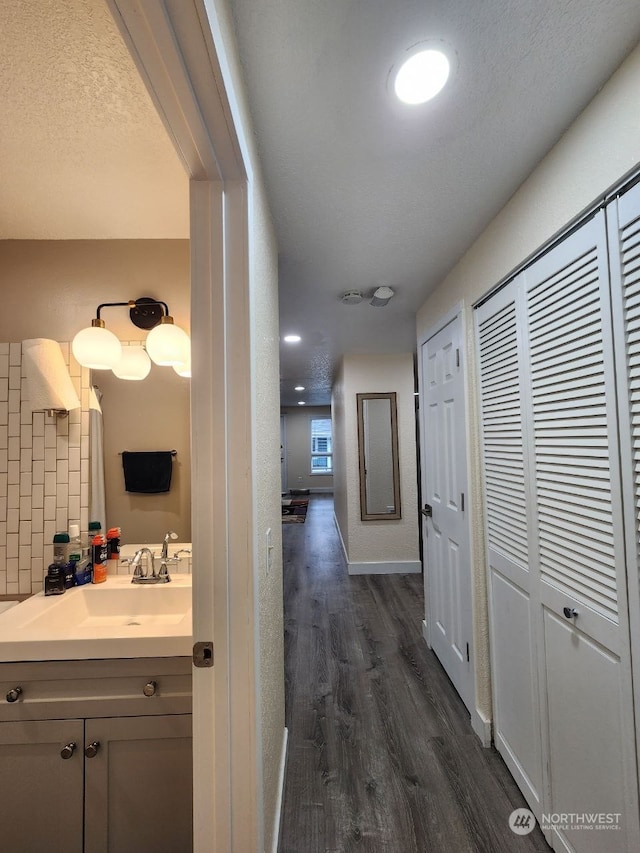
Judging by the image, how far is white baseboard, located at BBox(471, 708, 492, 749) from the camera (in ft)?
5.51

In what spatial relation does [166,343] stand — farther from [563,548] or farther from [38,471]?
[563,548]

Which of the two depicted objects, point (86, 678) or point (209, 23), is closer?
point (209, 23)

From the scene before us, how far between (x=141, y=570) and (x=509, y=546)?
1.50 meters

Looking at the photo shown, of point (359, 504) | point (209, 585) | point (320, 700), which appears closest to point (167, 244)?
point (209, 585)

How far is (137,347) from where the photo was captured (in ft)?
5.25

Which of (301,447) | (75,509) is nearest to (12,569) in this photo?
(75,509)


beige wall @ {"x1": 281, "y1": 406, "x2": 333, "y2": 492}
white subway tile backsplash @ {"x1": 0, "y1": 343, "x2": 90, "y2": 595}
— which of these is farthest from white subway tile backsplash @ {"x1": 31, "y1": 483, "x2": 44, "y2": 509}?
beige wall @ {"x1": 281, "y1": 406, "x2": 333, "y2": 492}

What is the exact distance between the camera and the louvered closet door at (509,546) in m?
A: 1.38

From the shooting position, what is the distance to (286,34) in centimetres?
83

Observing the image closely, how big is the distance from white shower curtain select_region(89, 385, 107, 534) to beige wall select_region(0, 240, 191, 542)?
26 mm

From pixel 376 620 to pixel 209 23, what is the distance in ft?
10.6

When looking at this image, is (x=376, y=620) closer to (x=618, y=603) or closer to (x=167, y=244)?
(x=618, y=603)

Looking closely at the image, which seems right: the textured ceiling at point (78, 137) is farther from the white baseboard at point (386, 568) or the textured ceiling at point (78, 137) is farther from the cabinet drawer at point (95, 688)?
the white baseboard at point (386, 568)

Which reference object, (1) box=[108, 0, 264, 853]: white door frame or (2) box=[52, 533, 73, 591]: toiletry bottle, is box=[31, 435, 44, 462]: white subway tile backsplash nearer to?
(2) box=[52, 533, 73, 591]: toiletry bottle
